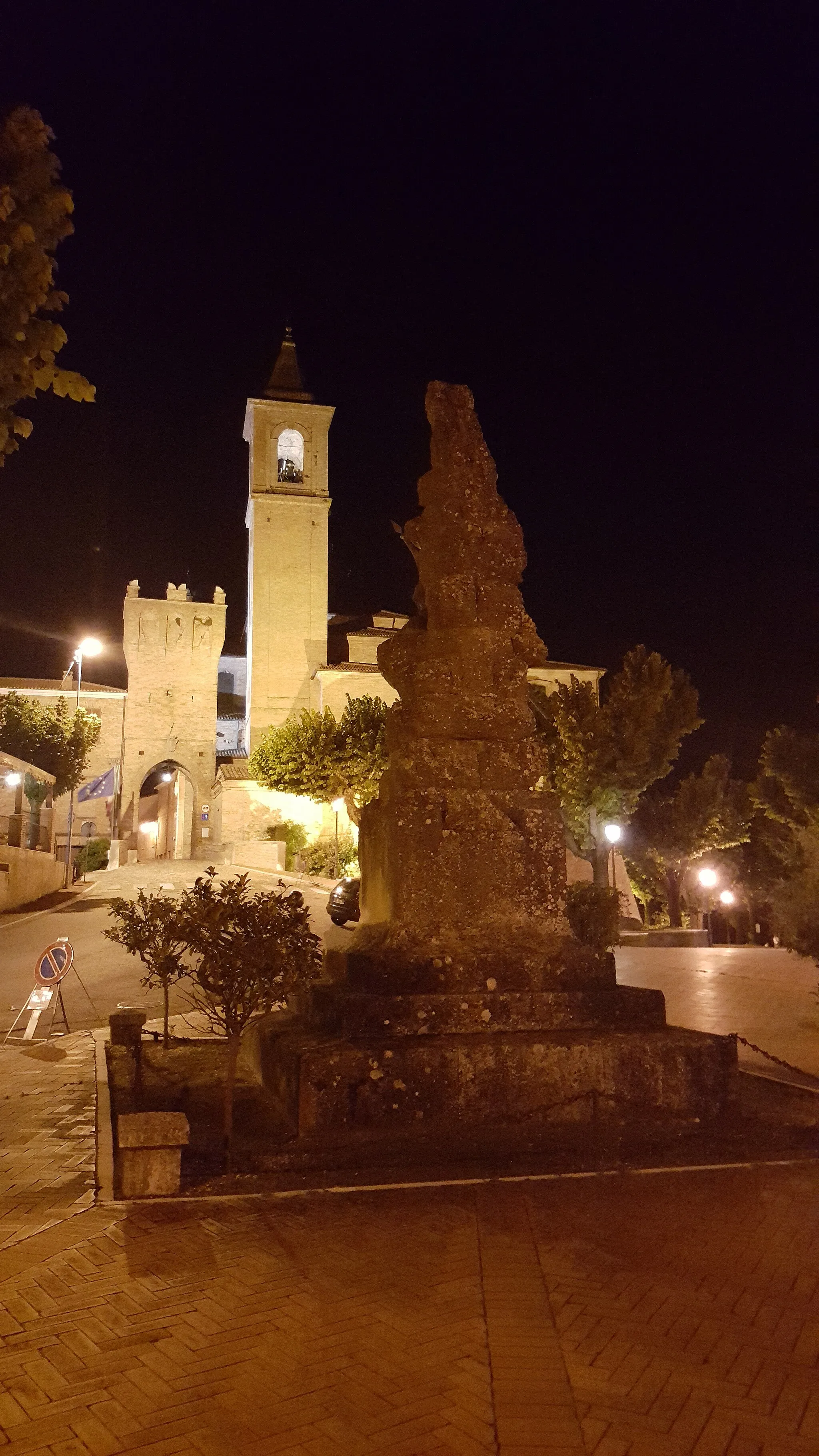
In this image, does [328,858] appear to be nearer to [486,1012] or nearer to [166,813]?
[166,813]

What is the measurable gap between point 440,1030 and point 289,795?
3868 centimetres

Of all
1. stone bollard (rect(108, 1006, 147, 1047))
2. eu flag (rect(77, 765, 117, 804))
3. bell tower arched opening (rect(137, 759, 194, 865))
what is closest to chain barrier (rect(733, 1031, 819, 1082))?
stone bollard (rect(108, 1006, 147, 1047))

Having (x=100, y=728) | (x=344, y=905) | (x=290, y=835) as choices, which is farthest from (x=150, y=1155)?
(x=100, y=728)

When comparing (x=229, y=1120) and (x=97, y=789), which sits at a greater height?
(x=97, y=789)

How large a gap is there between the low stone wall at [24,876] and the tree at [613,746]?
1521 cm

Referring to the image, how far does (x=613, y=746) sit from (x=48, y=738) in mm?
23717

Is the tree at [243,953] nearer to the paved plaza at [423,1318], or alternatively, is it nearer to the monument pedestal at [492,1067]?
the monument pedestal at [492,1067]

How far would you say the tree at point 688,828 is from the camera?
37.5 meters

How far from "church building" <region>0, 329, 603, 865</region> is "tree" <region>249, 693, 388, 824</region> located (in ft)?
38.2

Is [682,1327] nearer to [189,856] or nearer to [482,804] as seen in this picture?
[482,804]

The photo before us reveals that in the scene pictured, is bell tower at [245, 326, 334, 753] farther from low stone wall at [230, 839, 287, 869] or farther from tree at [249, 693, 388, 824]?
tree at [249, 693, 388, 824]

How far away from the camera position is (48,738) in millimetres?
38250

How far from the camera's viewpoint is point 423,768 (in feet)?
21.8

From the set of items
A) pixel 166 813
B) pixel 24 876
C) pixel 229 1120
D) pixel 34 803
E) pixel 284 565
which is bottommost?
pixel 229 1120
